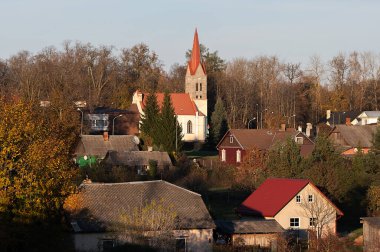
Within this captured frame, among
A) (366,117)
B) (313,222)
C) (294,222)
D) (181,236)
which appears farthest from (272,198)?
(366,117)

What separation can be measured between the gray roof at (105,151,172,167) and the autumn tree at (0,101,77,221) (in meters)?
26.4

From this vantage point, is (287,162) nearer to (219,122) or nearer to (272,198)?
(272,198)

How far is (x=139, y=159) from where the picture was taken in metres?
58.5

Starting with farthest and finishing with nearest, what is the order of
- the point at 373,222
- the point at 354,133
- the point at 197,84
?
the point at 197,84 < the point at 354,133 < the point at 373,222

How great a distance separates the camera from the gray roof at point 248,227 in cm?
3466

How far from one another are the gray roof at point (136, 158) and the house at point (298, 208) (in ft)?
57.4

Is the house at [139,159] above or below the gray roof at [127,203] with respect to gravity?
above

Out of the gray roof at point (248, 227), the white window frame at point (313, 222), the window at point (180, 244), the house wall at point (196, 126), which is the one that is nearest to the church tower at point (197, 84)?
the house wall at point (196, 126)

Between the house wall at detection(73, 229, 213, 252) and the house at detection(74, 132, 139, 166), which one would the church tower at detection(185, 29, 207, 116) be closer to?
the house at detection(74, 132, 139, 166)

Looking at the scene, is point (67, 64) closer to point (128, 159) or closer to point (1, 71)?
point (1, 71)

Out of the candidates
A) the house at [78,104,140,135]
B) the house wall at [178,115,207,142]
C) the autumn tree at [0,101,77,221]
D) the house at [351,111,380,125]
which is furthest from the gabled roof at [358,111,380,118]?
the autumn tree at [0,101,77,221]

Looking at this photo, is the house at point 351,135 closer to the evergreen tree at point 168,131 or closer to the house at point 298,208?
the evergreen tree at point 168,131

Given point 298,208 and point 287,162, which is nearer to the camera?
point 298,208

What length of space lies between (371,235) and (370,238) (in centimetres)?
13
